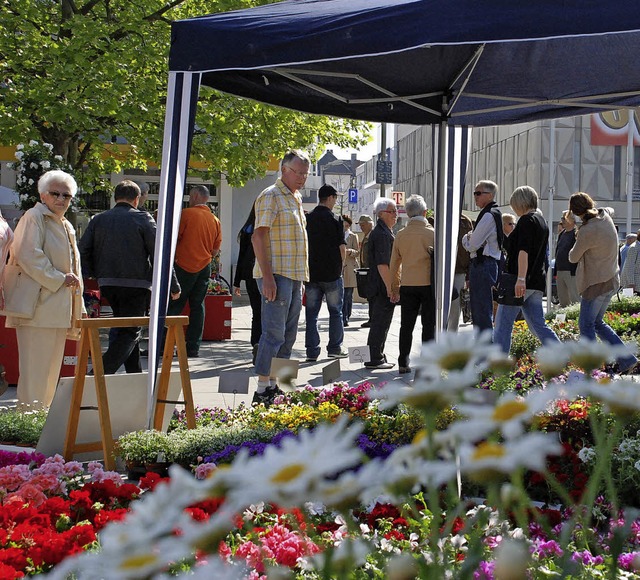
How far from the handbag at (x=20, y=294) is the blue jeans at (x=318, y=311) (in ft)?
12.7

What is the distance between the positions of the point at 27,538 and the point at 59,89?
10.3 metres

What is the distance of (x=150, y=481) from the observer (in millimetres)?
3951

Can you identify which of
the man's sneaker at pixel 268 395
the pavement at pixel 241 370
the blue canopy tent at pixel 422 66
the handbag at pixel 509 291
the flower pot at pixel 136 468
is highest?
the blue canopy tent at pixel 422 66

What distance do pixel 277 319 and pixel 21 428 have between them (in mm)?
1826

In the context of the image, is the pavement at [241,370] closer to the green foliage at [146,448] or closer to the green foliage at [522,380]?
the green foliage at [522,380]

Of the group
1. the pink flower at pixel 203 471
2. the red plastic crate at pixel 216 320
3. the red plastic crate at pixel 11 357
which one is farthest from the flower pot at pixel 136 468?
the red plastic crate at pixel 216 320

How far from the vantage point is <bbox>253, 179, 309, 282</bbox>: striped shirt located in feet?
21.5

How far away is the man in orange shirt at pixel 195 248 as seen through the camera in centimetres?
1002

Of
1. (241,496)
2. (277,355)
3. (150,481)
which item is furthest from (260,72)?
(241,496)

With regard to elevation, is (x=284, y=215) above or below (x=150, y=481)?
above

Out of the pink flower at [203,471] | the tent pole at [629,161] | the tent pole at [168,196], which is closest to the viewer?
the pink flower at [203,471]

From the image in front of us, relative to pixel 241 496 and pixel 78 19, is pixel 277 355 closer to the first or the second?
pixel 241 496

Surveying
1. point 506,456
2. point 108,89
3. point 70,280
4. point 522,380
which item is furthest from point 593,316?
point 506,456

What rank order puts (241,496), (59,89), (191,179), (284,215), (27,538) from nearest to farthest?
1. (241,496)
2. (27,538)
3. (284,215)
4. (59,89)
5. (191,179)
